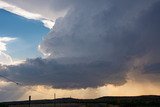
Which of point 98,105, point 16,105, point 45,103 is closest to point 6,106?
point 16,105

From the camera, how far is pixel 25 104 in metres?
81.4

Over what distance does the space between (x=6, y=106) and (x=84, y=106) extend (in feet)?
61.7

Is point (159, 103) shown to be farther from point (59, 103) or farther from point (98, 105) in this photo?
point (59, 103)

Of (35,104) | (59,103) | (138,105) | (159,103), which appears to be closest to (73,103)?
(59,103)

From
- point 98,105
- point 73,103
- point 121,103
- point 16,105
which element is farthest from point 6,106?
point 121,103

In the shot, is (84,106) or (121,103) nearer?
(84,106)

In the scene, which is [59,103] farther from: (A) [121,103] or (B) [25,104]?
(A) [121,103]

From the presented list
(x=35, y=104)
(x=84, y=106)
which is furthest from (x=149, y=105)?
(x=35, y=104)

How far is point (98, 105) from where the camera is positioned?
263ft

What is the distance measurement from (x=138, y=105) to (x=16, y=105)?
1235 inches

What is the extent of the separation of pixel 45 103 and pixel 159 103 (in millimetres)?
30180

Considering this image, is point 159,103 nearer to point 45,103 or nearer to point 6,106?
point 45,103

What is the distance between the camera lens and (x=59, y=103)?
8500cm

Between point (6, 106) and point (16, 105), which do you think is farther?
point (16, 105)
